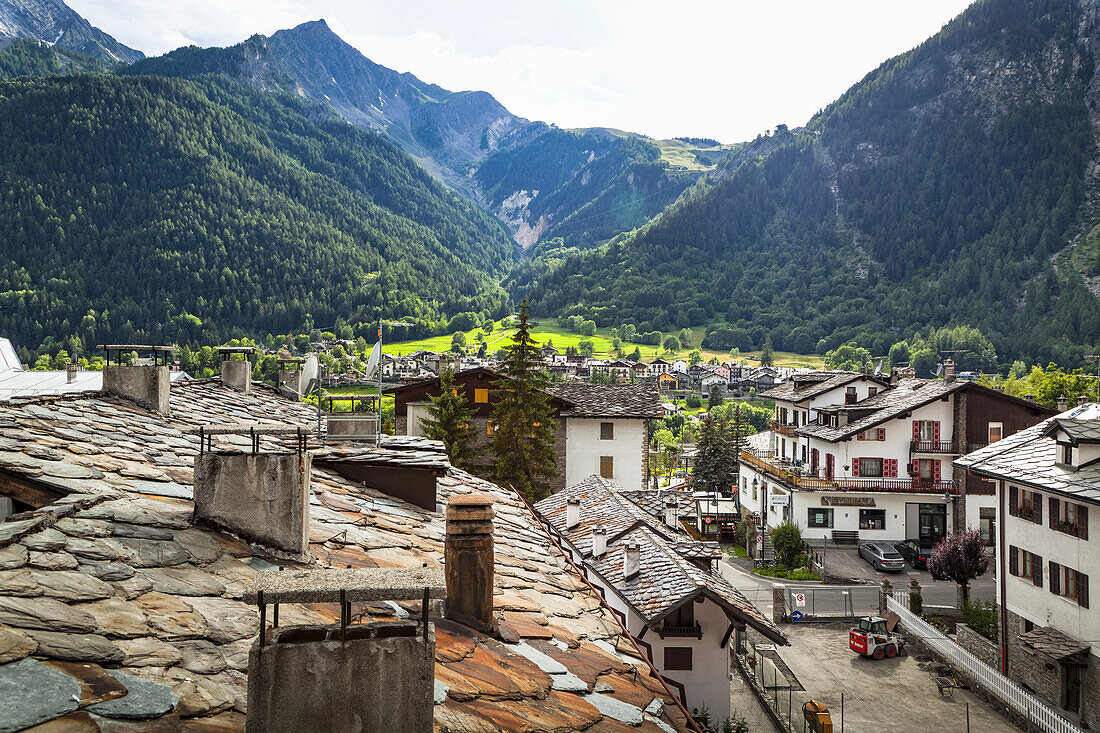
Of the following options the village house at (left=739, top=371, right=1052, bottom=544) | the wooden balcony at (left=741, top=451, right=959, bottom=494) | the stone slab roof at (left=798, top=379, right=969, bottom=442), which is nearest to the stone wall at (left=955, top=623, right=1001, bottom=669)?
the village house at (left=739, top=371, right=1052, bottom=544)

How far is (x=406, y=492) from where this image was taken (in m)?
12.1

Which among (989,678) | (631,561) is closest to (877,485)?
(989,678)

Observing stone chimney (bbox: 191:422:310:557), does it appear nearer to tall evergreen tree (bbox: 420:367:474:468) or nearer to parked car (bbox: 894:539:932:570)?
tall evergreen tree (bbox: 420:367:474:468)

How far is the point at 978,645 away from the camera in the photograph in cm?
2692

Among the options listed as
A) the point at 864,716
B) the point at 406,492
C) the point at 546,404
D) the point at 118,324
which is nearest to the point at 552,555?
the point at 406,492

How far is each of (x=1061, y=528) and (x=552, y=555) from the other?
Answer: 59.9ft

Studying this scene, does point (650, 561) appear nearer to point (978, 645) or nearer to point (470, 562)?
A: point (470, 562)

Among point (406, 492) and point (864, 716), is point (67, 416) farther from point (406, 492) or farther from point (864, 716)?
point (864, 716)

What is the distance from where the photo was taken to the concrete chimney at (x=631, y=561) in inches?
752

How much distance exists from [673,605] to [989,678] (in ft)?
48.0

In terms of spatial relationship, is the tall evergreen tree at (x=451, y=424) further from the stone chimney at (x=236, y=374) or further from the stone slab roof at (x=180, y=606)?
the stone slab roof at (x=180, y=606)

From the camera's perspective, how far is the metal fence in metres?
32.7

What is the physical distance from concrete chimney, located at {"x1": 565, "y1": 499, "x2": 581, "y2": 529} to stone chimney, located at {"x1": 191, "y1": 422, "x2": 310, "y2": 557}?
16.9 metres

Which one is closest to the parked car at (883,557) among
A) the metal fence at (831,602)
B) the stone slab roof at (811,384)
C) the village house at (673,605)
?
the metal fence at (831,602)
